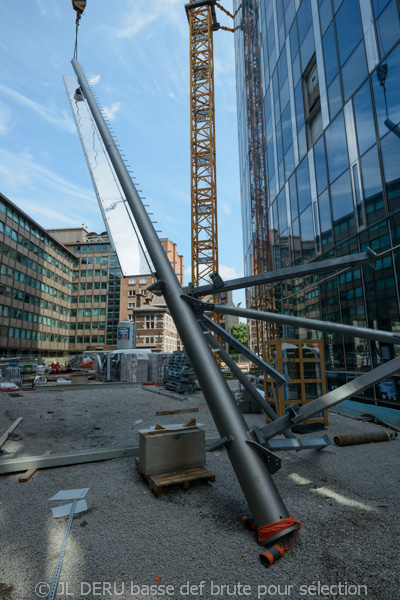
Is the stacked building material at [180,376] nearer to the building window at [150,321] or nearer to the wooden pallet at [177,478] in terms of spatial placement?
the wooden pallet at [177,478]

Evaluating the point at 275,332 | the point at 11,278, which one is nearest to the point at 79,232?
the point at 11,278

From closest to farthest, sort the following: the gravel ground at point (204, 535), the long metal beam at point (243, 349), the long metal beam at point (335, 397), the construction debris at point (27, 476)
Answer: the gravel ground at point (204, 535)
the long metal beam at point (335, 397)
the long metal beam at point (243, 349)
the construction debris at point (27, 476)

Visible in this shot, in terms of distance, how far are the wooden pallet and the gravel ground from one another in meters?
0.13

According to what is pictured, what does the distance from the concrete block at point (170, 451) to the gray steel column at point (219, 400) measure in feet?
4.19

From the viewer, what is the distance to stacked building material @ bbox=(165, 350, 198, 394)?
61.0 feet

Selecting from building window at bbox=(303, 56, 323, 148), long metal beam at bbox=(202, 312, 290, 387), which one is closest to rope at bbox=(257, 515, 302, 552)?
long metal beam at bbox=(202, 312, 290, 387)

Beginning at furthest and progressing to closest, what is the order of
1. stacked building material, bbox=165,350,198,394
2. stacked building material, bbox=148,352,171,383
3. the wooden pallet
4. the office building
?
the office building
stacked building material, bbox=148,352,171,383
stacked building material, bbox=165,350,198,394
the wooden pallet

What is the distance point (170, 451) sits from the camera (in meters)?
5.41

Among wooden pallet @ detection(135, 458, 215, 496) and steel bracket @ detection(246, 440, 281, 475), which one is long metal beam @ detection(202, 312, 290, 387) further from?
wooden pallet @ detection(135, 458, 215, 496)

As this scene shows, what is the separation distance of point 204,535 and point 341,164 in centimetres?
1470

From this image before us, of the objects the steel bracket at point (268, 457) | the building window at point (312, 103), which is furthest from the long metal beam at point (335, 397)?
the building window at point (312, 103)

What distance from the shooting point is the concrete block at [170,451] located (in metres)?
5.29

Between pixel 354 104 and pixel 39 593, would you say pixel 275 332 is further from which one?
pixel 39 593

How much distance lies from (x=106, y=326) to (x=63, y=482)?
7760 centimetres
